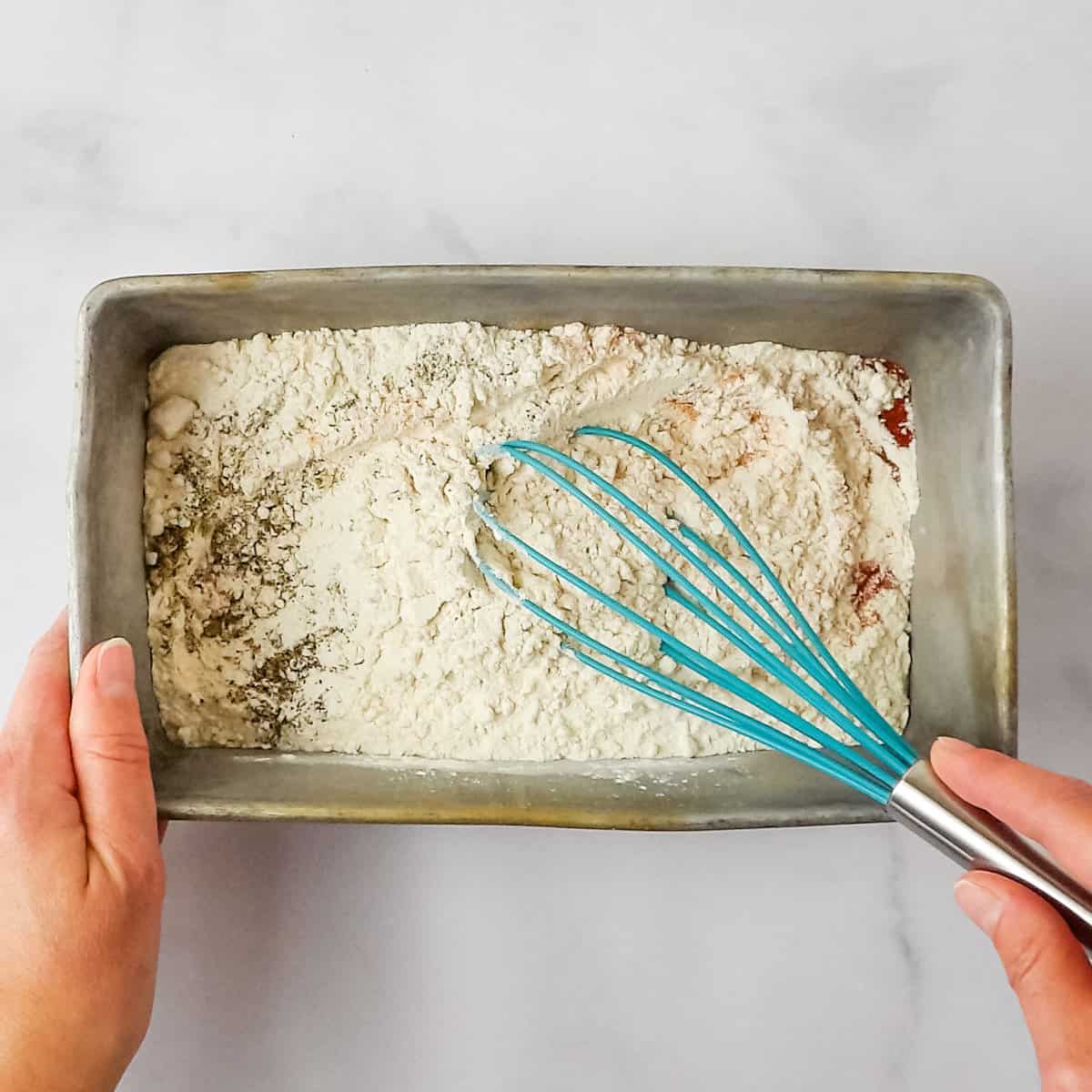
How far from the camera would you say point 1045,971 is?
20.5 inches

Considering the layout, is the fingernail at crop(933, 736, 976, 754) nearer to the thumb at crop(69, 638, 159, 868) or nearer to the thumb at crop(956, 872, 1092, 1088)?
the thumb at crop(956, 872, 1092, 1088)

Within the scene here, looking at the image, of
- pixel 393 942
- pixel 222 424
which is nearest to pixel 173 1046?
pixel 393 942

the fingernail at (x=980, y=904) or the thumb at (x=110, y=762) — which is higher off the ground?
the thumb at (x=110, y=762)

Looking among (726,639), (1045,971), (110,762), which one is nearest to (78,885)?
(110,762)

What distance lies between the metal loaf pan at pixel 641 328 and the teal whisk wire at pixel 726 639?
1.7 inches

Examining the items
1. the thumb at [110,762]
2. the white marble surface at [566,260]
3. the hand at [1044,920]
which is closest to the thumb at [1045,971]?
the hand at [1044,920]

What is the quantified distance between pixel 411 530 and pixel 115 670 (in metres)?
0.21

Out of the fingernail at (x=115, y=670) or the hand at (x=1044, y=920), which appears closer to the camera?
the hand at (x=1044, y=920)

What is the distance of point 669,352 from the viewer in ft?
2.35

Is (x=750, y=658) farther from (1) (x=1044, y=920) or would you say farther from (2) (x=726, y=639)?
(1) (x=1044, y=920)

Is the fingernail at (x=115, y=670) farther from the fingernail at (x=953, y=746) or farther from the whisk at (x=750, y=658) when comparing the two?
the fingernail at (x=953, y=746)


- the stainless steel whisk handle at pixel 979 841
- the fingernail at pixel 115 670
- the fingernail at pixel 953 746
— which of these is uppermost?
the fingernail at pixel 115 670

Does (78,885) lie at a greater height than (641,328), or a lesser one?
lesser

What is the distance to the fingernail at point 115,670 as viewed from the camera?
63 centimetres
